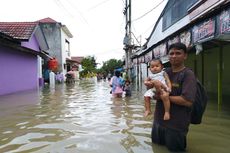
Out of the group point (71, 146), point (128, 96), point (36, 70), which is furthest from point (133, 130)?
point (36, 70)

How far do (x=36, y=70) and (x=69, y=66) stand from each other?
85.9 feet

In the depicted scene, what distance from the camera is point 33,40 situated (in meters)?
26.4

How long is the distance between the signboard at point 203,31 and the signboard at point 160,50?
10.4 feet

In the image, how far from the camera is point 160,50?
1311 cm

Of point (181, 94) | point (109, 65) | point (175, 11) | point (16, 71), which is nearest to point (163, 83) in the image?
point (181, 94)

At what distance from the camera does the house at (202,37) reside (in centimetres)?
784

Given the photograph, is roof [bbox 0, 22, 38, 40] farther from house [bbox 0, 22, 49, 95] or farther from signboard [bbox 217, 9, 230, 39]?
signboard [bbox 217, 9, 230, 39]

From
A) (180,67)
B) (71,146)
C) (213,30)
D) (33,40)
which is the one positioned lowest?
(71,146)

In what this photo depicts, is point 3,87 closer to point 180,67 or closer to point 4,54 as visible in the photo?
point 4,54

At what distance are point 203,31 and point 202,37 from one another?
19 centimetres

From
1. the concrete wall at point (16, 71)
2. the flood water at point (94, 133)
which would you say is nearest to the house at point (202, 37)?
the flood water at point (94, 133)

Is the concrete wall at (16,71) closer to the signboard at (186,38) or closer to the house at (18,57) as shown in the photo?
the house at (18,57)

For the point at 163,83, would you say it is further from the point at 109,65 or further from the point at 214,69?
the point at 109,65

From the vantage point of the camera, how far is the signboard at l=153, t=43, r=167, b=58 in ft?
40.4
